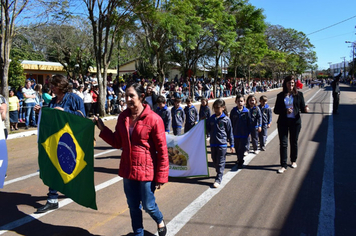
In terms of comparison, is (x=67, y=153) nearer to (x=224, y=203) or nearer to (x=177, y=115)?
(x=224, y=203)

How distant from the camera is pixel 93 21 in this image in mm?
14836

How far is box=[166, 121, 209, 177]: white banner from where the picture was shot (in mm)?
5684

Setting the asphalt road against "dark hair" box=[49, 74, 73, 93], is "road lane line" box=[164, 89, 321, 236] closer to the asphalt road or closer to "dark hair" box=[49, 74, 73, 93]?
the asphalt road

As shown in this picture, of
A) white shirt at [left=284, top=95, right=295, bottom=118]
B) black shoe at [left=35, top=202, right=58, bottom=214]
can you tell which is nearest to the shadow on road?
black shoe at [left=35, top=202, right=58, bottom=214]

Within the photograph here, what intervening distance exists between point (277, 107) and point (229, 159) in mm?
1833

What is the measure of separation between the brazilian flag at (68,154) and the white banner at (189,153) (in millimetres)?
2326

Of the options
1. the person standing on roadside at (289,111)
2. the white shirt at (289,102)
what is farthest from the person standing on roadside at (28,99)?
the white shirt at (289,102)

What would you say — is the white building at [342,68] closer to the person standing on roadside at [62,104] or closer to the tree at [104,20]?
the tree at [104,20]

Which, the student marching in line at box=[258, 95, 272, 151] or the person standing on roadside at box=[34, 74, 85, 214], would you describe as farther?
the student marching in line at box=[258, 95, 272, 151]

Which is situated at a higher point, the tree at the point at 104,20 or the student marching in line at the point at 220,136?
the tree at the point at 104,20

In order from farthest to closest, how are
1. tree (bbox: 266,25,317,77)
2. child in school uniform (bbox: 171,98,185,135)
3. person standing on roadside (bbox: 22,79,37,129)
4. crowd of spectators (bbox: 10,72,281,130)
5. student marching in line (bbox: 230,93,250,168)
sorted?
tree (bbox: 266,25,317,77)
person standing on roadside (bbox: 22,79,37,129)
crowd of spectators (bbox: 10,72,281,130)
child in school uniform (bbox: 171,98,185,135)
student marching in line (bbox: 230,93,250,168)

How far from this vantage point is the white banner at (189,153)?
18.6ft

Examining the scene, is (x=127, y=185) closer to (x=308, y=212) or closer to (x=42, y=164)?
(x=42, y=164)

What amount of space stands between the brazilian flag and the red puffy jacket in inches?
24.3
